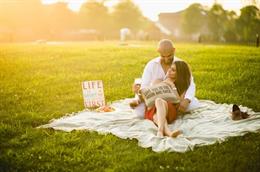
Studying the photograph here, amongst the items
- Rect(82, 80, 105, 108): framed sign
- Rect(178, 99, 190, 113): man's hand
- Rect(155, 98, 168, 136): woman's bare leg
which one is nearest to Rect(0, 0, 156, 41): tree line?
Rect(82, 80, 105, 108): framed sign

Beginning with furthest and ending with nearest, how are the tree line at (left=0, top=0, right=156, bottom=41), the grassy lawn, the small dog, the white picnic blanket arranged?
1. the tree line at (left=0, top=0, right=156, bottom=41)
2. the small dog
3. the white picnic blanket
4. the grassy lawn

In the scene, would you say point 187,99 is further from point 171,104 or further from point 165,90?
point 165,90

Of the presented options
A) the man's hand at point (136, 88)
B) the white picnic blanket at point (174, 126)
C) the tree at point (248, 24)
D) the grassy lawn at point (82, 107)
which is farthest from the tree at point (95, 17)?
the man's hand at point (136, 88)

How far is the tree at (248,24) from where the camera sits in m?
30.1

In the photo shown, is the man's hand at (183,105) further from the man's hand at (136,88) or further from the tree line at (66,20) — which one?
the tree line at (66,20)

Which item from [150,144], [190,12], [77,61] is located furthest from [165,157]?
[190,12]

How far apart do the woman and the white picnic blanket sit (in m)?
0.14

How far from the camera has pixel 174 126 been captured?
7.15 metres

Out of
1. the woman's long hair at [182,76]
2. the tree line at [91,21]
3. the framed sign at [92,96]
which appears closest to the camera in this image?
the woman's long hair at [182,76]

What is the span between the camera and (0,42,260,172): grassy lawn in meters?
5.59

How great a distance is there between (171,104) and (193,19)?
55.2 m

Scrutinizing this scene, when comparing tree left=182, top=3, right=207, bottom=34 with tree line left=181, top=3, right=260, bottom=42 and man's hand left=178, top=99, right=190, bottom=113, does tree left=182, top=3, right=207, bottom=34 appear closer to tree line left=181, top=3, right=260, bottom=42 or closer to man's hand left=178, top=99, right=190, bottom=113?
tree line left=181, top=3, right=260, bottom=42

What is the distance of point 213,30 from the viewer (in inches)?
2119

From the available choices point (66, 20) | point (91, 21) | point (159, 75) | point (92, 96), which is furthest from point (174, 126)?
point (91, 21)
